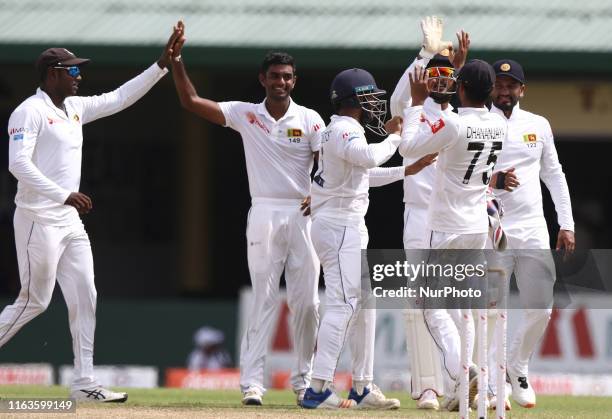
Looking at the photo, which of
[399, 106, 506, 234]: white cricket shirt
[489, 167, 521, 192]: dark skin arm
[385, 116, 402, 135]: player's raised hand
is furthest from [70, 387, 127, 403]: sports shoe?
[489, 167, 521, 192]: dark skin arm

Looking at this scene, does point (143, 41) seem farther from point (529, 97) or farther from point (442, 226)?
point (442, 226)

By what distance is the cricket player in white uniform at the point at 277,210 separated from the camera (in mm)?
9945

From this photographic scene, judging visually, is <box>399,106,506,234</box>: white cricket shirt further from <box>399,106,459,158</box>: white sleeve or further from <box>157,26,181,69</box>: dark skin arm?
<box>157,26,181,69</box>: dark skin arm

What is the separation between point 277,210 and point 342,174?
658 mm

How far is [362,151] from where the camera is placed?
9.16 m

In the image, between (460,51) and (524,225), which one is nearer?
(460,51)

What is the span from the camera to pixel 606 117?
17750mm

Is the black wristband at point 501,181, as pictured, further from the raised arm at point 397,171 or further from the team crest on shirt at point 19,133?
the team crest on shirt at point 19,133

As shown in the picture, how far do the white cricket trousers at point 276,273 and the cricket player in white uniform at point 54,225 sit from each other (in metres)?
0.90

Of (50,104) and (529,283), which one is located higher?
(50,104)

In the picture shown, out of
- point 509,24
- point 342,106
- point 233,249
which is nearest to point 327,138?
point 342,106

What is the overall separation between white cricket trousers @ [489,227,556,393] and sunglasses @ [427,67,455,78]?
4.71 ft

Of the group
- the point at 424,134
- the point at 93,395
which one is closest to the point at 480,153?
the point at 424,134

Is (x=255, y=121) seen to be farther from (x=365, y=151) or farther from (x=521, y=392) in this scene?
(x=521, y=392)
